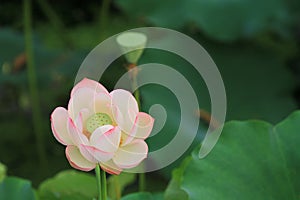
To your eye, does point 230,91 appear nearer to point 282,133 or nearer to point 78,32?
point 78,32

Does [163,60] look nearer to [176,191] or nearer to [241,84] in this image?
[241,84]

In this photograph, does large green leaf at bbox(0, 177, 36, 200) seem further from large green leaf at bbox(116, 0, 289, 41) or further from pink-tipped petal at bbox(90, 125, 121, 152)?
large green leaf at bbox(116, 0, 289, 41)

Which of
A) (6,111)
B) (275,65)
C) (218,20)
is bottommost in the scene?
(6,111)

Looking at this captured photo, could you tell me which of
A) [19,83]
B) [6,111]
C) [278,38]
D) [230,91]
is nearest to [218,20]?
[230,91]

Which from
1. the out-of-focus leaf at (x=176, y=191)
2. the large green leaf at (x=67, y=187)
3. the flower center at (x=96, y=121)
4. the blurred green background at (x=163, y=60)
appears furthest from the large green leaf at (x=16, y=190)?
the blurred green background at (x=163, y=60)

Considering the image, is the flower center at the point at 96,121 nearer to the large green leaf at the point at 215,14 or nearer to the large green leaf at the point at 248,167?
the large green leaf at the point at 248,167

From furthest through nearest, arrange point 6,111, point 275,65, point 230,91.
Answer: point 6,111, point 275,65, point 230,91
